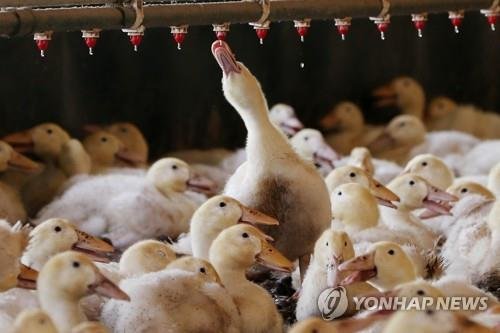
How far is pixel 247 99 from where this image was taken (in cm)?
655

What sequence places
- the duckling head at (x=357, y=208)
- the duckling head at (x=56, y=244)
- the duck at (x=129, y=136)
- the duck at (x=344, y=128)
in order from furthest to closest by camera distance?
the duck at (x=344, y=128), the duck at (x=129, y=136), the duckling head at (x=357, y=208), the duckling head at (x=56, y=244)

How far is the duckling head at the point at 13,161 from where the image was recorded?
8.03 meters

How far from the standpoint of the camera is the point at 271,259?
6.11 metres

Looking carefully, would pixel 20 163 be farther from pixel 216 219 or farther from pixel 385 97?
pixel 385 97

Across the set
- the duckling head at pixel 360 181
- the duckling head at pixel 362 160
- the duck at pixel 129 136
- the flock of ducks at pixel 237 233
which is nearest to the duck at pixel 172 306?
the flock of ducks at pixel 237 233

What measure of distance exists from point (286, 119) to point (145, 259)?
334 centimetres

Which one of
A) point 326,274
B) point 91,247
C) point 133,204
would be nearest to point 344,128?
point 133,204

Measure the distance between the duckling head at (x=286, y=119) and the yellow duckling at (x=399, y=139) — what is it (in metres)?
0.58

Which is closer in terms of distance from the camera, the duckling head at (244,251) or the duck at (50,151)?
the duckling head at (244,251)

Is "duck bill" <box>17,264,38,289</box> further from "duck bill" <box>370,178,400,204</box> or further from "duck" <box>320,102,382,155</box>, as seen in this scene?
"duck" <box>320,102,382,155</box>

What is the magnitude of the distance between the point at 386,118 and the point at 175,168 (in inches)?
120

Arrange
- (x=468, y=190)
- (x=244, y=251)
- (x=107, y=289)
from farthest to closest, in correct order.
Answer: (x=468, y=190)
(x=244, y=251)
(x=107, y=289)

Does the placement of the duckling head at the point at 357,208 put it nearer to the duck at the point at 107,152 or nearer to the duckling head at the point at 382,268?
the duckling head at the point at 382,268

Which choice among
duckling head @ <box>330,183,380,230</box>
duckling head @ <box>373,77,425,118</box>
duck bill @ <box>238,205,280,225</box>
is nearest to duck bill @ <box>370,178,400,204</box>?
duckling head @ <box>330,183,380,230</box>
